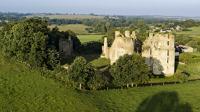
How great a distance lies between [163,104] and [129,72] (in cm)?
1419

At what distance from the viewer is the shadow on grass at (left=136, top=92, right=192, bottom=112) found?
42.6 metres

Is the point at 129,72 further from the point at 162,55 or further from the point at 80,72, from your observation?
the point at 162,55

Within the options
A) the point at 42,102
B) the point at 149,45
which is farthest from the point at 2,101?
the point at 149,45

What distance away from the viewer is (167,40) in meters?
72.2

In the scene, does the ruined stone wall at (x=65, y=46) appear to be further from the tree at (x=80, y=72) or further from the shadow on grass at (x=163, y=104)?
the shadow on grass at (x=163, y=104)

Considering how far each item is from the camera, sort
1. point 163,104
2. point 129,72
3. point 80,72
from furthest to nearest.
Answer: point 129,72, point 80,72, point 163,104

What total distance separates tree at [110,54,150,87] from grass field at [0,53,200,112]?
16.0 feet

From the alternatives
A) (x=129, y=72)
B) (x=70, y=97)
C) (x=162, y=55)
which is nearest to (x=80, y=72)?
(x=129, y=72)

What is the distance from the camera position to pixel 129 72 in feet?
190

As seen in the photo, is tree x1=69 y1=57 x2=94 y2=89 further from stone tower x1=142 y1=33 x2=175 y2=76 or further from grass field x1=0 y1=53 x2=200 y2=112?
stone tower x1=142 y1=33 x2=175 y2=76

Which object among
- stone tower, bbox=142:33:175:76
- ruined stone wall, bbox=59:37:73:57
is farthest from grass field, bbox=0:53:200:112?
ruined stone wall, bbox=59:37:73:57

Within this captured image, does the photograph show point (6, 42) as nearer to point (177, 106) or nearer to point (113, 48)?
point (113, 48)

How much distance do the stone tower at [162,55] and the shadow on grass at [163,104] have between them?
2222 cm

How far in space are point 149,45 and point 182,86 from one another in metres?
17.9
